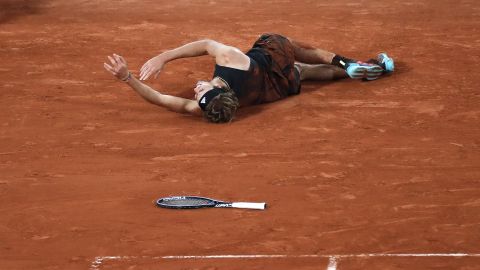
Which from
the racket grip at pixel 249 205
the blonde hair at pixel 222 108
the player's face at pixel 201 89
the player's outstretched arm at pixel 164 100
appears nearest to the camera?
the racket grip at pixel 249 205

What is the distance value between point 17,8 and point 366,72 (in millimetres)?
6443

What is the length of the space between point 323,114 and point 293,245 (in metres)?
3.07

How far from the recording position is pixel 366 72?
11.3m

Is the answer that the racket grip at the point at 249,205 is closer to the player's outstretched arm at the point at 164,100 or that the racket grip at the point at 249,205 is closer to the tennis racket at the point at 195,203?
the tennis racket at the point at 195,203

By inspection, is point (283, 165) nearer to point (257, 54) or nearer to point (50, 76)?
point (257, 54)

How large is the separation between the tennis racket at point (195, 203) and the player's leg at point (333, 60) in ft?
11.6

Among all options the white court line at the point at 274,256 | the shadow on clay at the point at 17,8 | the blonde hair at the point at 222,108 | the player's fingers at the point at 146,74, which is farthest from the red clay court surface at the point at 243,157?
the shadow on clay at the point at 17,8

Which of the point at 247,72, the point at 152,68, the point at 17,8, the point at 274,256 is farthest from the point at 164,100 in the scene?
the point at 17,8

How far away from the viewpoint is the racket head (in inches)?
321

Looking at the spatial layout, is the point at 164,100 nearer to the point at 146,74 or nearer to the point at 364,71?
the point at 146,74

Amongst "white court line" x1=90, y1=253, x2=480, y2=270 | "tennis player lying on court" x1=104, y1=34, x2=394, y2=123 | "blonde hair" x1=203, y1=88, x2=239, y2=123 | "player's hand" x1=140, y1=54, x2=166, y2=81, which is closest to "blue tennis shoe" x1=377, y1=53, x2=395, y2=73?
"tennis player lying on court" x1=104, y1=34, x2=394, y2=123

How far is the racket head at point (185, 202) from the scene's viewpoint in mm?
8156

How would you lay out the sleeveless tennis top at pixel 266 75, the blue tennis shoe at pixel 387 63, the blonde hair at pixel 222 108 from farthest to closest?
1. the blue tennis shoe at pixel 387 63
2. the sleeveless tennis top at pixel 266 75
3. the blonde hair at pixel 222 108

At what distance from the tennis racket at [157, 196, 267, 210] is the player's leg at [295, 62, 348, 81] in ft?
11.9
